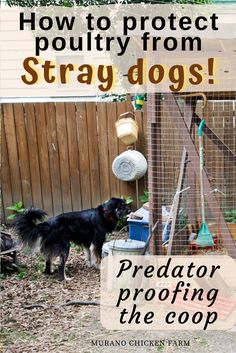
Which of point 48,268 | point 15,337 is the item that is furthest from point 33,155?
point 15,337

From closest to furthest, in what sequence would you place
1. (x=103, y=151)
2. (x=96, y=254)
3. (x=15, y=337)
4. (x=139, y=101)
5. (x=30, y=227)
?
1. (x=15, y=337)
2. (x=30, y=227)
3. (x=96, y=254)
4. (x=139, y=101)
5. (x=103, y=151)

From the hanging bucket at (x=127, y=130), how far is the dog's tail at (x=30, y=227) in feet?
5.23

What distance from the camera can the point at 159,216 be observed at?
339cm

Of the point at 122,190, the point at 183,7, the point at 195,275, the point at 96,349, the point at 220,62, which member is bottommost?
the point at 96,349

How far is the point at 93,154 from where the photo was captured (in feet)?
17.5

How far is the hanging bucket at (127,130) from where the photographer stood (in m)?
4.94

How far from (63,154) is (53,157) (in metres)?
0.14

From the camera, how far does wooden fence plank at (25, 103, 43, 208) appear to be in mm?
5293

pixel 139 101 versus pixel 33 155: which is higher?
pixel 139 101

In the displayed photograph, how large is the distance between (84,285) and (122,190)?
183 cm

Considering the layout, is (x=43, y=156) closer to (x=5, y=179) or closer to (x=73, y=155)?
(x=73, y=155)

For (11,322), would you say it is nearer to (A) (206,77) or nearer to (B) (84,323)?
(B) (84,323)

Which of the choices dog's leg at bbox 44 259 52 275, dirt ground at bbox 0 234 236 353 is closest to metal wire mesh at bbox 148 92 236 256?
dirt ground at bbox 0 234 236 353

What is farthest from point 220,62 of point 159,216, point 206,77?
point 159,216
